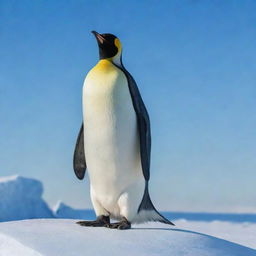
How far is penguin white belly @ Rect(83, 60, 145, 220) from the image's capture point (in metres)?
3.57

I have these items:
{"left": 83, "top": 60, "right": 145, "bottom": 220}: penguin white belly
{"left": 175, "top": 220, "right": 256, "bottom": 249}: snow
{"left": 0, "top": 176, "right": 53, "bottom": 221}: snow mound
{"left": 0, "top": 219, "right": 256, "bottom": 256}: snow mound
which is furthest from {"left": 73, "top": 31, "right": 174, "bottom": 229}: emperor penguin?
{"left": 0, "top": 176, "right": 53, "bottom": 221}: snow mound

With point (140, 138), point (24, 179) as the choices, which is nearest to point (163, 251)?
point (140, 138)

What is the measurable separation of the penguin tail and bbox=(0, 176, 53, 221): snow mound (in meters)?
10.1

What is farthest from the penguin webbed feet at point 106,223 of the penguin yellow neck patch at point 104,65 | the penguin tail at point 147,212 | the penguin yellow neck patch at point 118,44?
the penguin yellow neck patch at point 118,44

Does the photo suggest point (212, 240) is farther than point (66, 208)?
No

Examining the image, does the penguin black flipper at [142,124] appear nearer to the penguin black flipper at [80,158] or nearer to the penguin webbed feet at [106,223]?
the penguin webbed feet at [106,223]

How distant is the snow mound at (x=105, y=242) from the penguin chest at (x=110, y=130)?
382 mm

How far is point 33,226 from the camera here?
3.78 m

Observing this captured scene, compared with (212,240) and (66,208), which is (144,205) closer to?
(212,240)

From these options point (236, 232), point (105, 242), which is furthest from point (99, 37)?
point (236, 232)

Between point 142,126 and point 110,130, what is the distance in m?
0.25

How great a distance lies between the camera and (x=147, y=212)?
389 cm

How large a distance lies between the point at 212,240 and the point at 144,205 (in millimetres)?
582

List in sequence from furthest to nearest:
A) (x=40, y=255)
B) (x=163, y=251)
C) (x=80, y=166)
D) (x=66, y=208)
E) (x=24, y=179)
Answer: (x=66, y=208), (x=24, y=179), (x=80, y=166), (x=163, y=251), (x=40, y=255)
